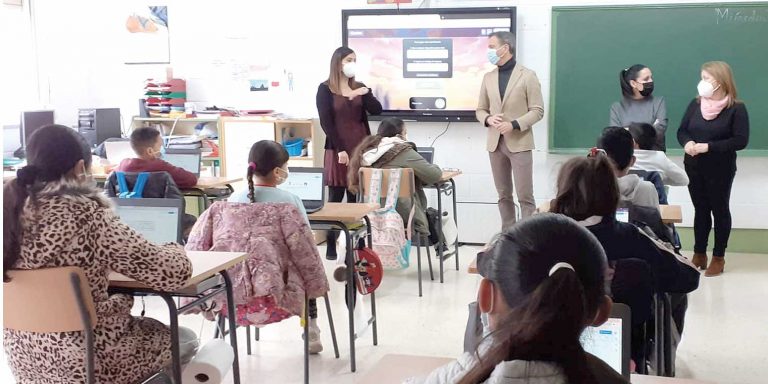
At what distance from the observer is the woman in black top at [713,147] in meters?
5.17

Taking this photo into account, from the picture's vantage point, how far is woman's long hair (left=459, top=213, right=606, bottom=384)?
3.66 feet

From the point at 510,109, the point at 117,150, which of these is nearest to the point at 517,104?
the point at 510,109

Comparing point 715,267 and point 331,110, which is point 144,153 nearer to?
point 331,110

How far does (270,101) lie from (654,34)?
10.4 feet

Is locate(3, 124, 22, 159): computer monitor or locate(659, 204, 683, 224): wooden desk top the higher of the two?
locate(3, 124, 22, 159): computer monitor

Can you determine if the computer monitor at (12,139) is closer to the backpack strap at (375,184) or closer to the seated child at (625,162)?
the backpack strap at (375,184)

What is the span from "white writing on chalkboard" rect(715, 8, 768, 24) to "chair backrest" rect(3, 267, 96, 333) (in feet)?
16.7

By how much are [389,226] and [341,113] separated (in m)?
1.20

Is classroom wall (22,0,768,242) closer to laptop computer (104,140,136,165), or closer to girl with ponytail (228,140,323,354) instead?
laptop computer (104,140,136,165)

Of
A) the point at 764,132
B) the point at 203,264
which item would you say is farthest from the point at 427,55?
the point at 203,264

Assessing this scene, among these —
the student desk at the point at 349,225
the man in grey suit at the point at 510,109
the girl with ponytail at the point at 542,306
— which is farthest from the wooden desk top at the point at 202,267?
the man in grey suit at the point at 510,109

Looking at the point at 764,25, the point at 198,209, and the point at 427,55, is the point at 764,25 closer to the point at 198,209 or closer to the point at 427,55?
the point at 427,55

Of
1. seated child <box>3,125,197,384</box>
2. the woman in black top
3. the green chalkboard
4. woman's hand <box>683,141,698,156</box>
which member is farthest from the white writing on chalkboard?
seated child <box>3,125,197,384</box>

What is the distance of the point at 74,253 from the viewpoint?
89.1 inches
